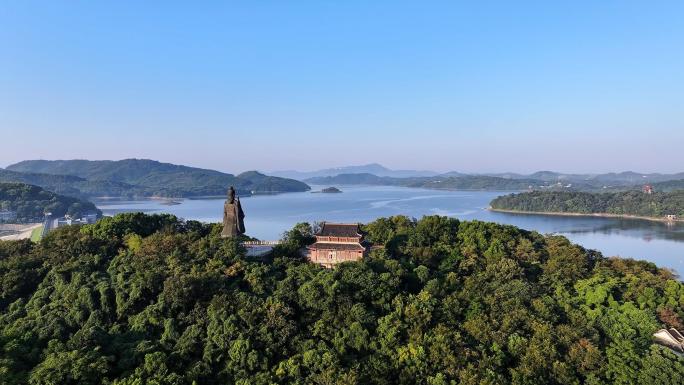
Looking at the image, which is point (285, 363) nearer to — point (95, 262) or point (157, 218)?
point (95, 262)

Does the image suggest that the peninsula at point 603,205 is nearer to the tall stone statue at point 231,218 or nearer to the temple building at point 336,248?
the temple building at point 336,248

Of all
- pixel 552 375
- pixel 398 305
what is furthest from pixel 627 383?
pixel 398 305

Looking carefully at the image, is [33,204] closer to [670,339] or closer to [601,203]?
[670,339]

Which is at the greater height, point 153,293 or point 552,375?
point 153,293

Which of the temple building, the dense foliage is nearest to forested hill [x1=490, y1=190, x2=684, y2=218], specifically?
the temple building

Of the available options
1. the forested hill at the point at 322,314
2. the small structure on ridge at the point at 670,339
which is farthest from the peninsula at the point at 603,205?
the small structure on ridge at the point at 670,339

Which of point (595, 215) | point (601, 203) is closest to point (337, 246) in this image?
point (595, 215)
